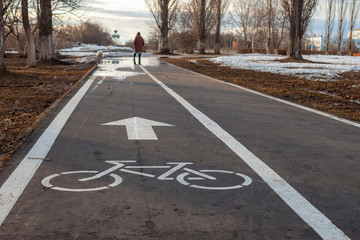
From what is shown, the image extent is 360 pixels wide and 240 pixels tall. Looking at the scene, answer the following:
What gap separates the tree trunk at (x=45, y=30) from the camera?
24.5 m

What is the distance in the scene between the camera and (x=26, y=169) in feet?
14.3

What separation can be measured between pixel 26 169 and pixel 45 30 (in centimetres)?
2287

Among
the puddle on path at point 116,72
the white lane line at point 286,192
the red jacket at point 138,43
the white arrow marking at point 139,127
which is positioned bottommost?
the white lane line at point 286,192

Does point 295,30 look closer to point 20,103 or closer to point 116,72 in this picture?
point 116,72

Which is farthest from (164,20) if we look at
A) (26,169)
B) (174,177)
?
(174,177)

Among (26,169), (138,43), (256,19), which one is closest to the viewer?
(26,169)

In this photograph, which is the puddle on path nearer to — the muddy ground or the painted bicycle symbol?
the muddy ground

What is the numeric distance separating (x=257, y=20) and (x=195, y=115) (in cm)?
8137

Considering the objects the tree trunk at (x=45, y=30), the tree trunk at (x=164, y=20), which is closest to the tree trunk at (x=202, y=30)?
the tree trunk at (x=164, y=20)

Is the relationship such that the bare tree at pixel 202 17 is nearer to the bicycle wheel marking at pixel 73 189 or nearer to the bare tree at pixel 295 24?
the bare tree at pixel 295 24

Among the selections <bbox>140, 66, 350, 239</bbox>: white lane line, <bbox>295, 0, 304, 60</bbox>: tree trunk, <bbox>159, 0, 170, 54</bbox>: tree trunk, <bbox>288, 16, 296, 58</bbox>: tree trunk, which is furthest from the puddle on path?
<bbox>159, 0, 170, 54</bbox>: tree trunk

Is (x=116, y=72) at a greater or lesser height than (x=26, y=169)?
greater

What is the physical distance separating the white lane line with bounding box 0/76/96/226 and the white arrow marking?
101 cm

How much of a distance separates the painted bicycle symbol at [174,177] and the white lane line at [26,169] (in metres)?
0.25
